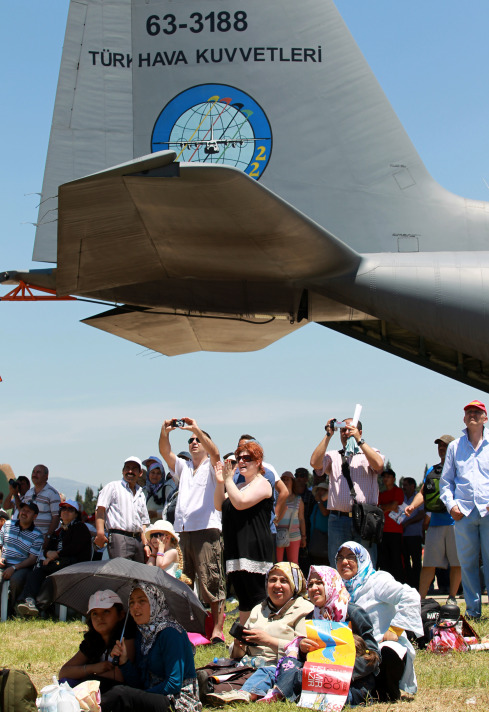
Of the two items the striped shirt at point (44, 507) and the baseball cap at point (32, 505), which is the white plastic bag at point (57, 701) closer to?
the baseball cap at point (32, 505)

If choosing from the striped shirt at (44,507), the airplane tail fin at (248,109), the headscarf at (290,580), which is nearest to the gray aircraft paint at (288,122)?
the airplane tail fin at (248,109)

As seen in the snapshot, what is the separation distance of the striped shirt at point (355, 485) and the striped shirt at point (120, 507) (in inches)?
82.8

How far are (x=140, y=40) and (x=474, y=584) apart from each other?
5.69 metres

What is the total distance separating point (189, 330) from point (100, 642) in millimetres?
3691

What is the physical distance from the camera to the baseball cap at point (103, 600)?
14.1 feet

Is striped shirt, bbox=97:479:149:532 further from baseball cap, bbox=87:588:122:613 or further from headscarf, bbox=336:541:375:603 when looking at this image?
headscarf, bbox=336:541:375:603

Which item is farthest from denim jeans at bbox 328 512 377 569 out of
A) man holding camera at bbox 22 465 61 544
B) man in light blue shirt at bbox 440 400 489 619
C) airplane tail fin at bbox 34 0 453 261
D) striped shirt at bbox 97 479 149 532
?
man holding camera at bbox 22 465 61 544

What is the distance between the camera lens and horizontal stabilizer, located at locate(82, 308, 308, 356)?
7.16 m

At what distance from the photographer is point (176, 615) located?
14.4 feet

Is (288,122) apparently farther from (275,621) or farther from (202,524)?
(275,621)

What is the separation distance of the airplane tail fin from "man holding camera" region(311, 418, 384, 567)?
1.69 meters

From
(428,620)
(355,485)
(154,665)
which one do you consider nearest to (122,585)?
(154,665)

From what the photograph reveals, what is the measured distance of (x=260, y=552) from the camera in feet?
18.2

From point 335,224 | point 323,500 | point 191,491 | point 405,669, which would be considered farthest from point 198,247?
point 323,500
